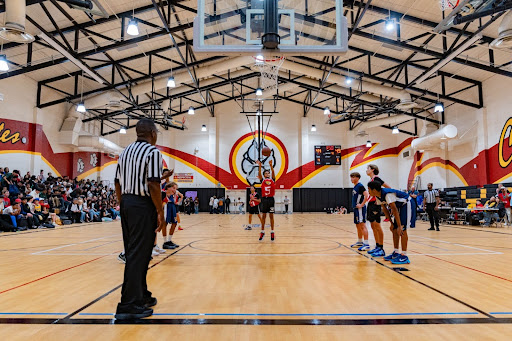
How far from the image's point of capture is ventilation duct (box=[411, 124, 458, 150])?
1686 centimetres

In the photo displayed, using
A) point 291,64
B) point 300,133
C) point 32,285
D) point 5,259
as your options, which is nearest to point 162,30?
point 291,64

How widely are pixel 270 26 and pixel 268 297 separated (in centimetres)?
458

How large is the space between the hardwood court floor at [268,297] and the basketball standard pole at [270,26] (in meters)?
3.65

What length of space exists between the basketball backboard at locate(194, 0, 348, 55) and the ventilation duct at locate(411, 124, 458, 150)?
44.2ft

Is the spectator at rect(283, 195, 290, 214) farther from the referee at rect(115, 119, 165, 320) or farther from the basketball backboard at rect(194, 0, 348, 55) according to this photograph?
the referee at rect(115, 119, 165, 320)

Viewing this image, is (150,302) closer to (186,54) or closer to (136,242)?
(136,242)

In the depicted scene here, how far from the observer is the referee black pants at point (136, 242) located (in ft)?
8.60

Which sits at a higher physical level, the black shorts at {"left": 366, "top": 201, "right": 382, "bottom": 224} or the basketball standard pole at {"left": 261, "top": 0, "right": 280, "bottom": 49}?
the basketball standard pole at {"left": 261, "top": 0, "right": 280, "bottom": 49}

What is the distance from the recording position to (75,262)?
4.97 meters

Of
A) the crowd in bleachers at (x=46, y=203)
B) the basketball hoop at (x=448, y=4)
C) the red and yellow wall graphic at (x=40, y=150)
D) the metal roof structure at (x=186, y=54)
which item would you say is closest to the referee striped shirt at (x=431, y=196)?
the metal roof structure at (x=186, y=54)

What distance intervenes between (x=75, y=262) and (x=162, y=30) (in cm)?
1034

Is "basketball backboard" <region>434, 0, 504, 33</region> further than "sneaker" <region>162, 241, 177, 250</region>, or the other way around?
"basketball backboard" <region>434, 0, 504, 33</region>

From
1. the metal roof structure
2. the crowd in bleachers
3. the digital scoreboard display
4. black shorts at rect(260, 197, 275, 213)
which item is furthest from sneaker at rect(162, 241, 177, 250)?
the digital scoreboard display

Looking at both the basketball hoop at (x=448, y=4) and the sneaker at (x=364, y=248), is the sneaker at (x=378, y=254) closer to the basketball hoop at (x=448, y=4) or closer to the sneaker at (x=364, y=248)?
the sneaker at (x=364, y=248)
